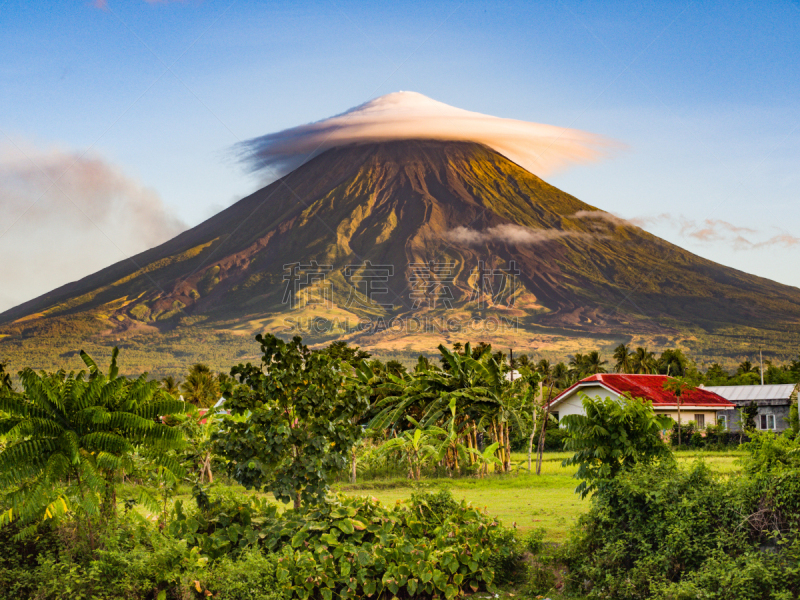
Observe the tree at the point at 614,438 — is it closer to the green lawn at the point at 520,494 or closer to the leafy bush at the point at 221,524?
the green lawn at the point at 520,494

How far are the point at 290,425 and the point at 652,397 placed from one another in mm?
29342

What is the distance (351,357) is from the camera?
1778 centimetres

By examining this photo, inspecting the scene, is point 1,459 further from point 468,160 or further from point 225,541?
point 468,160

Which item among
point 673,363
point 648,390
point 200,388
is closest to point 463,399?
point 648,390

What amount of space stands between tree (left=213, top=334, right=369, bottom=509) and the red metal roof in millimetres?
25971

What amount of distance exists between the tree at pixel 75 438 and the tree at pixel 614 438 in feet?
14.4

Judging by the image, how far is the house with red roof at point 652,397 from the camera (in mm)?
34031

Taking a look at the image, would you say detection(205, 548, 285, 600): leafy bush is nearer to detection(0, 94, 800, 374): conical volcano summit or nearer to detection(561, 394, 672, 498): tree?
detection(561, 394, 672, 498): tree

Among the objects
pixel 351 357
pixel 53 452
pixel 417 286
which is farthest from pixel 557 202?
pixel 53 452

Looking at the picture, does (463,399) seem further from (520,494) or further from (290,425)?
(290,425)

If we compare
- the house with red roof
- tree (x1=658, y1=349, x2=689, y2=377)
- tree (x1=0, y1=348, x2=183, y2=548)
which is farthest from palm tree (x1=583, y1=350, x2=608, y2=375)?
tree (x1=0, y1=348, x2=183, y2=548)

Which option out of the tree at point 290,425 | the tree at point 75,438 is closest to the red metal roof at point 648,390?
the tree at point 290,425

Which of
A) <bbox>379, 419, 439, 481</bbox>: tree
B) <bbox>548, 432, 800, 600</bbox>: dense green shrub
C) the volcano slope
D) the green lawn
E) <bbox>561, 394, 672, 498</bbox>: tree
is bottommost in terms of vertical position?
the green lawn

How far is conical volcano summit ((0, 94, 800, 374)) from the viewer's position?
144 metres
